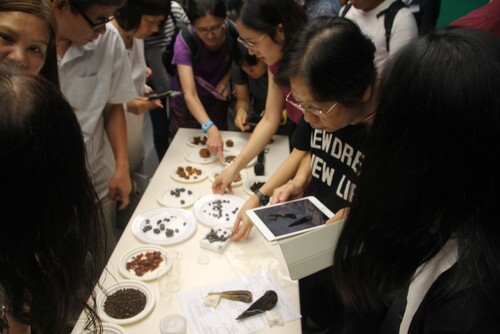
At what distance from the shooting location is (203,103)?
2.83 m

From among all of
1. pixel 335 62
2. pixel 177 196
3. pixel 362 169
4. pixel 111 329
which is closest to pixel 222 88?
pixel 177 196

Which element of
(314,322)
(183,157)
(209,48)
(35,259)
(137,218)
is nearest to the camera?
(35,259)

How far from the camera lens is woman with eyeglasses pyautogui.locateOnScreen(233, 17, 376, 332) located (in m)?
1.26

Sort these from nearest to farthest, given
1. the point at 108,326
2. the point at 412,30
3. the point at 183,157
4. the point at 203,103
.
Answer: the point at 108,326 → the point at 412,30 → the point at 183,157 → the point at 203,103

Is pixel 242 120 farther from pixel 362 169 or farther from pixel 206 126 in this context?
pixel 362 169

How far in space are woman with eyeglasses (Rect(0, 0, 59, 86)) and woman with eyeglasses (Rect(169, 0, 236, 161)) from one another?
122 cm

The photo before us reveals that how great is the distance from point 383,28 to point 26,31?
168 cm

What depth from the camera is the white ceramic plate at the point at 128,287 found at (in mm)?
1281

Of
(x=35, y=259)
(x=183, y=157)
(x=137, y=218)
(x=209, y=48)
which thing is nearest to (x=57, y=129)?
(x=35, y=259)

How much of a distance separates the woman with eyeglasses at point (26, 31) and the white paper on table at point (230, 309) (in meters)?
→ 0.92

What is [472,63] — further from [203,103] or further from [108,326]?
[203,103]

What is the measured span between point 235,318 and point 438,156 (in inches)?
35.2

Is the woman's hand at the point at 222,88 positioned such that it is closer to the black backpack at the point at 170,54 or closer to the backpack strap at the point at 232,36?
the backpack strap at the point at 232,36

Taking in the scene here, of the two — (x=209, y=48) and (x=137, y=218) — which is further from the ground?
(x=209, y=48)
